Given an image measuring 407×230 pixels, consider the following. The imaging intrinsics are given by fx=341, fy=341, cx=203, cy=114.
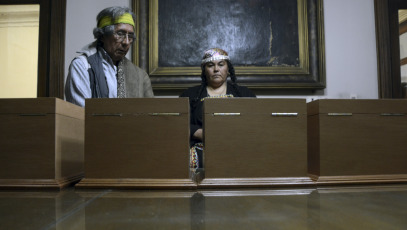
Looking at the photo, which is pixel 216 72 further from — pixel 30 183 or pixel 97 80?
pixel 30 183

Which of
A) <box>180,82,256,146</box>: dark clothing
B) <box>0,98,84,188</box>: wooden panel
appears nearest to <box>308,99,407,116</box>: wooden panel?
<box>0,98,84,188</box>: wooden panel

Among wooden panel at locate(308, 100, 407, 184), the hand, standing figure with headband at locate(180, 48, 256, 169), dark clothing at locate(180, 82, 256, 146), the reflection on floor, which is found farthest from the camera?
standing figure with headband at locate(180, 48, 256, 169)

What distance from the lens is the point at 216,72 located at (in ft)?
→ 7.38

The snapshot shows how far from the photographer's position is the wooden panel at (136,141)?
103 cm

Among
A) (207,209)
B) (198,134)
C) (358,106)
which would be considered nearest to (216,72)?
(198,134)

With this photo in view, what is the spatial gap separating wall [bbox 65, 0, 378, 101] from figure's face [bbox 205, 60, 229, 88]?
0.64 meters

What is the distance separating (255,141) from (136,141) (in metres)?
0.36

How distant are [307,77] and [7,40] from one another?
3.38m

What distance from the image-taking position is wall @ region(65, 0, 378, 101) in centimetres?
282

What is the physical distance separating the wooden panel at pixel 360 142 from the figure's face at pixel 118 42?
1256 millimetres

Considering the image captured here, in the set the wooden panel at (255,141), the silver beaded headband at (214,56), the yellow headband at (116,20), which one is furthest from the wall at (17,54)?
the wooden panel at (255,141)

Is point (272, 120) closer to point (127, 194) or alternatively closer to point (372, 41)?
point (127, 194)

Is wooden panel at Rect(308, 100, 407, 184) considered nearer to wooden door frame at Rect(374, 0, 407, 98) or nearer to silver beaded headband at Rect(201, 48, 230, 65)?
silver beaded headband at Rect(201, 48, 230, 65)

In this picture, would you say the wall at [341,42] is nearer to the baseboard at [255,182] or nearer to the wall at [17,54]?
the wall at [17,54]
